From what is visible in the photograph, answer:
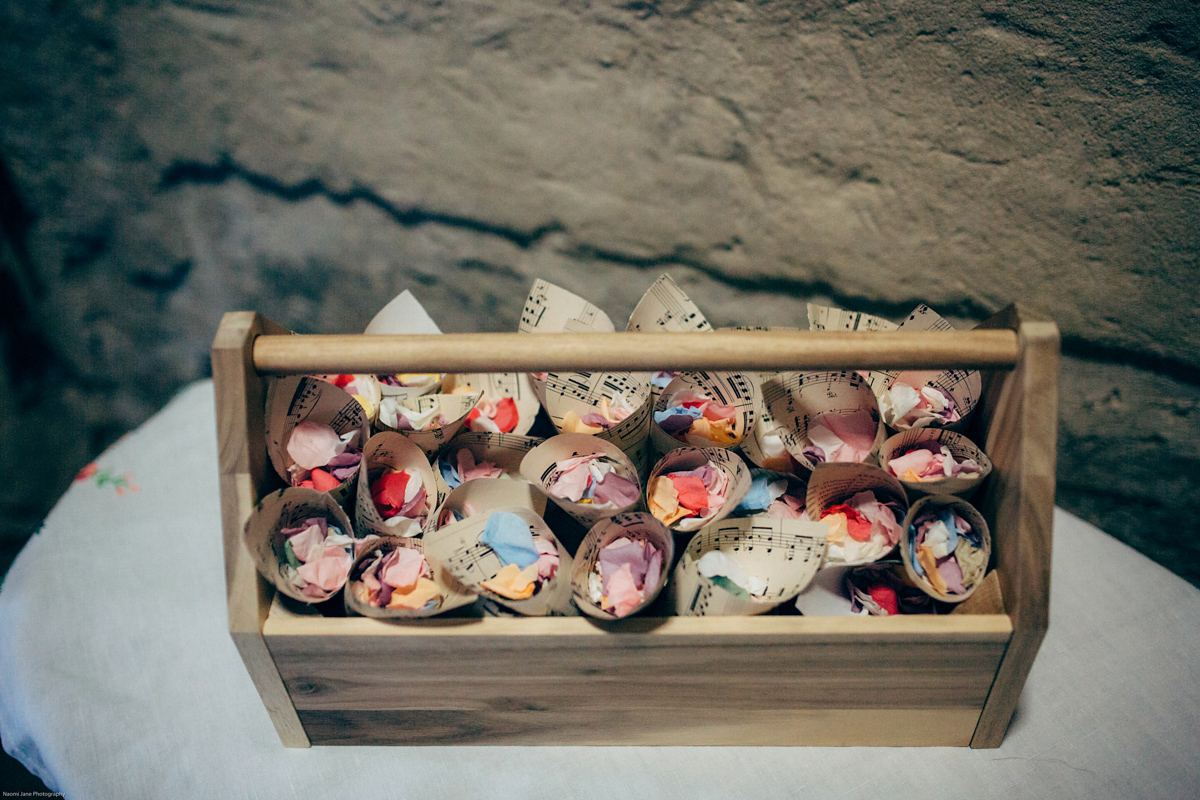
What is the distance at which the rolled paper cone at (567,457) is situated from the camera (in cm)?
76

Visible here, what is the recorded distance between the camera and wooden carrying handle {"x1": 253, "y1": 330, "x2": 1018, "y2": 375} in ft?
2.15

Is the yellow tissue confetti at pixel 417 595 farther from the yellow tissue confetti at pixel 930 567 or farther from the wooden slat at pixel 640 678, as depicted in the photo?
the yellow tissue confetti at pixel 930 567

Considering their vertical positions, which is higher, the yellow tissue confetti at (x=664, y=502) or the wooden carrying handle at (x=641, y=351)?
the wooden carrying handle at (x=641, y=351)

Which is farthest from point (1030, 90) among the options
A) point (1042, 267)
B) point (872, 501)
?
point (872, 501)

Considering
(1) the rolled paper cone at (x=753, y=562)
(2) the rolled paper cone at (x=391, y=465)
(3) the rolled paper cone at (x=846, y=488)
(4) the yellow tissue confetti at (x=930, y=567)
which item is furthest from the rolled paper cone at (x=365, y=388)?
(4) the yellow tissue confetti at (x=930, y=567)

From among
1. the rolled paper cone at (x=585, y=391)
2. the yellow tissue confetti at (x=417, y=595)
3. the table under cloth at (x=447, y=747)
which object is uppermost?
the rolled paper cone at (x=585, y=391)

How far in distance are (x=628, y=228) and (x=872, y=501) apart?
2.45ft

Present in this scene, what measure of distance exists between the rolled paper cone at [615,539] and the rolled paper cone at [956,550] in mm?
240

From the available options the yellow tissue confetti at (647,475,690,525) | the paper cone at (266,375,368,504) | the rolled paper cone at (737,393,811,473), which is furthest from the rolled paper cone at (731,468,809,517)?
the paper cone at (266,375,368,504)

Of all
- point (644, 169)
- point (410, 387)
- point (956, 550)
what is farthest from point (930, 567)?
point (644, 169)

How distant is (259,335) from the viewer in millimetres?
687

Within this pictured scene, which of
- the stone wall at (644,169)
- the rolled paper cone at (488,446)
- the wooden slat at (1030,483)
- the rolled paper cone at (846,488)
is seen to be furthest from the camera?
the stone wall at (644,169)

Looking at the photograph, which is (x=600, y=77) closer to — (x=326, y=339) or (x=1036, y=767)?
(x=326, y=339)

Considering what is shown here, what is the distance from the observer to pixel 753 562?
2.44ft
